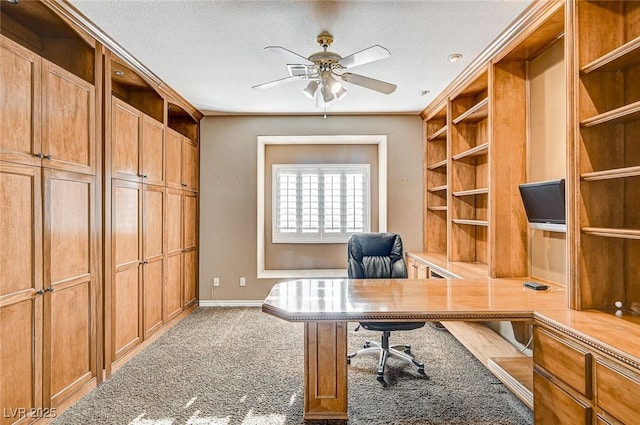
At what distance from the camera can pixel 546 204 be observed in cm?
241

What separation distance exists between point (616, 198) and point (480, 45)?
5.26 ft

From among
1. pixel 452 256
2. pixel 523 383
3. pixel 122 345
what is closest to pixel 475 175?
pixel 452 256

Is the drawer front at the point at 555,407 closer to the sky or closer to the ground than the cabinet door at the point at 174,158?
closer to the ground

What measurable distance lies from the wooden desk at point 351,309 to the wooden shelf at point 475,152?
130cm

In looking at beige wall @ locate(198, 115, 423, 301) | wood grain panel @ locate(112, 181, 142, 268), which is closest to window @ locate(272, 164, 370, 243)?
beige wall @ locate(198, 115, 423, 301)

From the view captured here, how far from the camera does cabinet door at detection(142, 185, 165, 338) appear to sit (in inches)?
134

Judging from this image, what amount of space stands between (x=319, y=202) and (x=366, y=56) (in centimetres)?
322

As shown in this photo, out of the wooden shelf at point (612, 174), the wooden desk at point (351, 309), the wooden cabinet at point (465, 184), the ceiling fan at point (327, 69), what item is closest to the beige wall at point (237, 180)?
the wooden cabinet at point (465, 184)

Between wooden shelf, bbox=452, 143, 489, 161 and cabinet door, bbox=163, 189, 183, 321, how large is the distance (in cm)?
324

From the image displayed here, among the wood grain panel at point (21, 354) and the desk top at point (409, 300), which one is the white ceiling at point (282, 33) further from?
the wood grain panel at point (21, 354)

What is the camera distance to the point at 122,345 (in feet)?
9.78

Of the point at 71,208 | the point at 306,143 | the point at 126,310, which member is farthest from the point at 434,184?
the point at 71,208

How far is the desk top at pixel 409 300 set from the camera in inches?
74.4

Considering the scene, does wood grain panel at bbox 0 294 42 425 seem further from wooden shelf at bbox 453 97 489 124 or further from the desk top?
wooden shelf at bbox 453 97 489 124
